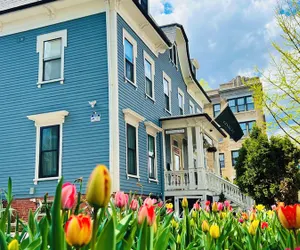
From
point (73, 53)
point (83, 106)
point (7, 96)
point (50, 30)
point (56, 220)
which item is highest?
point (50, 30)

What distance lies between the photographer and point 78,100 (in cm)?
1064

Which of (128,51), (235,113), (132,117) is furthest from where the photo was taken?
(235,113)

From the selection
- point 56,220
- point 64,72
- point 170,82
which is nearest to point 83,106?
point 64,72

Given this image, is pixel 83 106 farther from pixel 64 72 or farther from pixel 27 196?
pixel 27 196

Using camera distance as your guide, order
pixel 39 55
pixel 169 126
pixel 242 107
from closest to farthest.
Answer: pixel 39 55
pixel 169 126
pixel 242 107

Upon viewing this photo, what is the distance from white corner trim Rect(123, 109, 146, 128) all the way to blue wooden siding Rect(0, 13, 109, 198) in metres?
0.81

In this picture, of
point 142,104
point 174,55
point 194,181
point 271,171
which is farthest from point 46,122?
point 271,171

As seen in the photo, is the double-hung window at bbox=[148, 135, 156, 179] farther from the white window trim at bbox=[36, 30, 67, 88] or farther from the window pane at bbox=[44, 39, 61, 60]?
the window pane at bbox=[44, 39, 61, 60]

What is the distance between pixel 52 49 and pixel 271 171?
34.2 ft

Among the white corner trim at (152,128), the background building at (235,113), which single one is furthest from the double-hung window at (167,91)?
the background building at (235,113)

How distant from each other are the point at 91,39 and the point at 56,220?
10.7m

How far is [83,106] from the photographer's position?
1056 centimetres

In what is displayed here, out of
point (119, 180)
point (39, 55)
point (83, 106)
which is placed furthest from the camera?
point (39, 55)

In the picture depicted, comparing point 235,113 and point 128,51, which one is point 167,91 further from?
point 235,113
